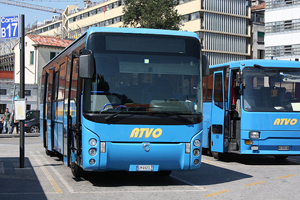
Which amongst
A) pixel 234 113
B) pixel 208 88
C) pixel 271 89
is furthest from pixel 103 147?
pixel 208 88

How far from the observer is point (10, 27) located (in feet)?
45.1

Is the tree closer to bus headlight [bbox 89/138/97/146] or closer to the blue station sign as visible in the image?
the blue station sign

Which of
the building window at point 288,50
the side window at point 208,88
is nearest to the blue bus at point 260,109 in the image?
the side window at point 208,88

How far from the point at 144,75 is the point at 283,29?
48.1 meters

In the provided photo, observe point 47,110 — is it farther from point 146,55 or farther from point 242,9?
point 242,9

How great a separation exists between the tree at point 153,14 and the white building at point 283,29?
12600 millimetres

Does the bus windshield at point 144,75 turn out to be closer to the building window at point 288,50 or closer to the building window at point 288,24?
the building window at point 288,50

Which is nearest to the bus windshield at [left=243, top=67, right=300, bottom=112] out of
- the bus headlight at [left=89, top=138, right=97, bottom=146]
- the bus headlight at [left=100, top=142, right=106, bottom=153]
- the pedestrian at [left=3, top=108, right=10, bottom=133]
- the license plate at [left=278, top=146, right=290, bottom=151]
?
the license plate at [left=278, top=146, right=290, bottom=151]

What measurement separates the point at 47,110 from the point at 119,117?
6.73 m

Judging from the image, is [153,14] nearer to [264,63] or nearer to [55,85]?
[264,63]

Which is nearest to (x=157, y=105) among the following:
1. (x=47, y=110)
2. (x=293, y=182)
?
(x=293, y=182)

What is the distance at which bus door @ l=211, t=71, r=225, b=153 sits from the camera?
605 inches

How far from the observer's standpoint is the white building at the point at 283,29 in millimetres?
53744

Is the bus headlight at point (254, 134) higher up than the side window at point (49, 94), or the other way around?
the side window at point (49, 94)
